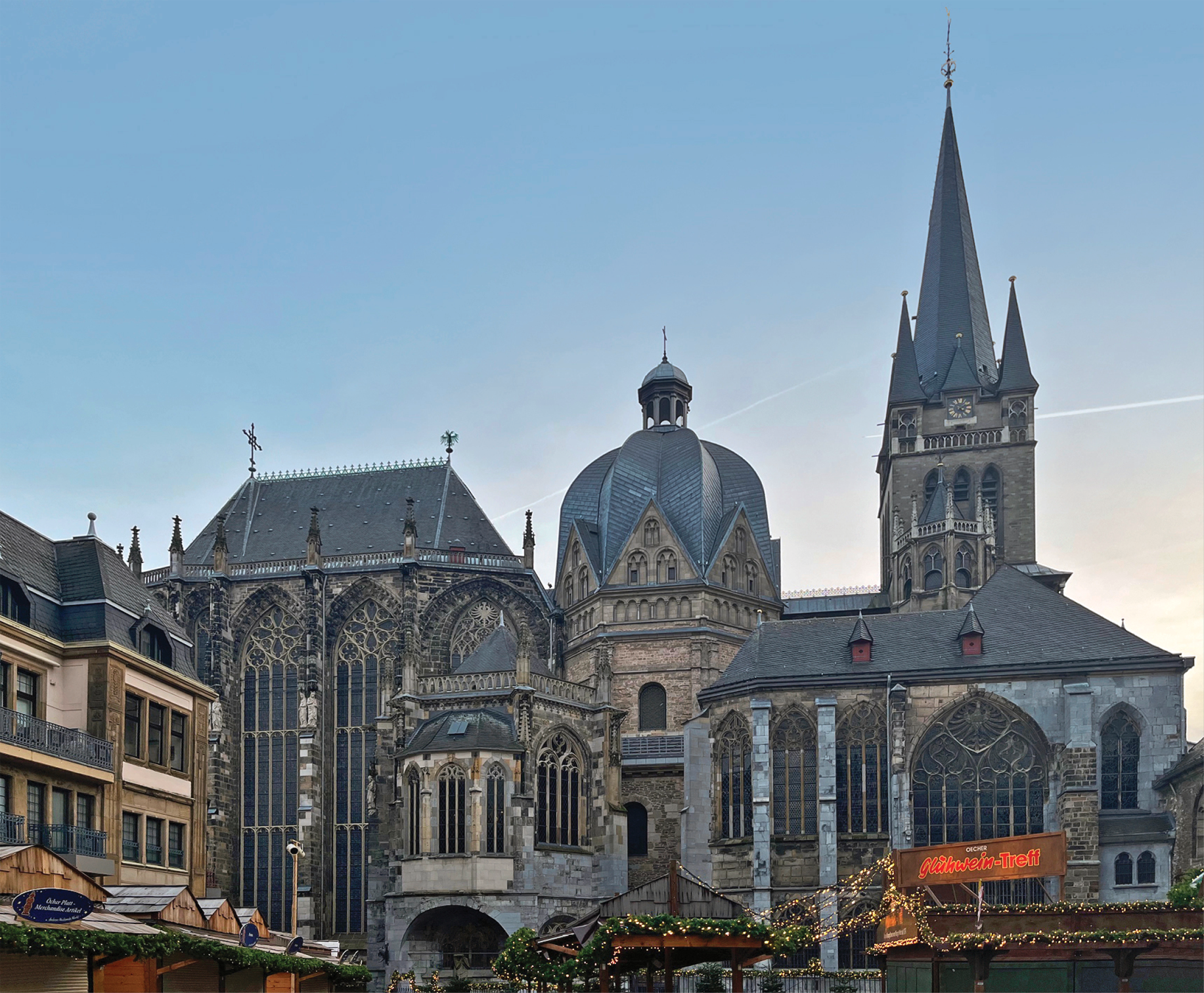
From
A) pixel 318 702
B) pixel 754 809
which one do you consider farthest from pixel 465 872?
pixel 318 702

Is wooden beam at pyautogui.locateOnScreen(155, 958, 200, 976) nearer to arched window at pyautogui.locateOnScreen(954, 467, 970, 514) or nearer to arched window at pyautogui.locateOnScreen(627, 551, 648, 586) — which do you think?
arched window at pyautogui.locateOnScreen(627, 551, 648, 586)

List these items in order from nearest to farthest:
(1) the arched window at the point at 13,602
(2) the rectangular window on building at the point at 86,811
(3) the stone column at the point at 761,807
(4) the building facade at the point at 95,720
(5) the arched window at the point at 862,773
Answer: (4) the building facade at the point at 95,720 < (2) the rectangular window on building at the point at 86,811 < (1) the arched window at the point at 13,602 < (3) the stone column at the point at 761,807 < (5) the arched window at the point at 862,773

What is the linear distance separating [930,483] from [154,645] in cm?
4643

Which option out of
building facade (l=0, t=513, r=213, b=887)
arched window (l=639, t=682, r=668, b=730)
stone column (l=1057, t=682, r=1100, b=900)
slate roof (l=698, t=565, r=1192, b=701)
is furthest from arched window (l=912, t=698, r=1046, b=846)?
building facade (l=0, t=513, r=213, b=887)

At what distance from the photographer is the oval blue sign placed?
22.0m

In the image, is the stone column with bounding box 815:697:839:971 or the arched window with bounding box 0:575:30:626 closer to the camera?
the arched window with bounding box 0:575:30:626

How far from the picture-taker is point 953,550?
2844 inches

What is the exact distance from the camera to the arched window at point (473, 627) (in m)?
67.9

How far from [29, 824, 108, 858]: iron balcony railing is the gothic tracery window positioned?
1270 inches

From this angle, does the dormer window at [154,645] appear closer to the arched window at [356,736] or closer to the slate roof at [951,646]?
the arched window at [356,736]

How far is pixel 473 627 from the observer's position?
6838 centimetres

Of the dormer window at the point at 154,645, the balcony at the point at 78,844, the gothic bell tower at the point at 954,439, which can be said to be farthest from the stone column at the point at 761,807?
the balcony at the point at 78,844

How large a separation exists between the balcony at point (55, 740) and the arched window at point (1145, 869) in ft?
108

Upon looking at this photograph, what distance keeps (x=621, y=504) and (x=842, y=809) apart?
1931 cm
